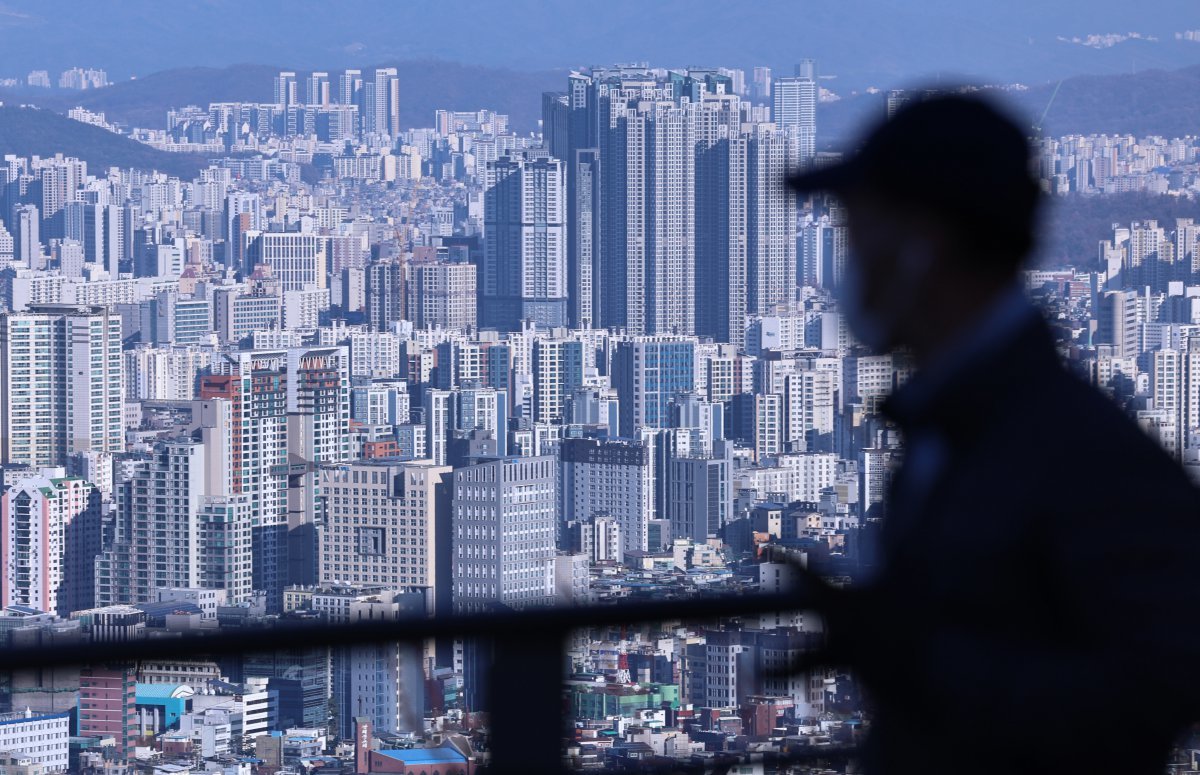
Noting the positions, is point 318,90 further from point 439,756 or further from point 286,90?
point 439,756

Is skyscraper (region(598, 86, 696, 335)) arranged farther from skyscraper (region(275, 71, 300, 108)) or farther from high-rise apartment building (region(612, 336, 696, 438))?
skyscraper (region(275, 71, 300, 108))

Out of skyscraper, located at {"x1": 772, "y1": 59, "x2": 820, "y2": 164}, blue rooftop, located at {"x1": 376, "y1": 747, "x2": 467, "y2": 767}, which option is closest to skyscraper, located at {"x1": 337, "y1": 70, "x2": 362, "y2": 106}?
skyscraper, located at {"x1": 772, "y1": 59, "x2": 820, "y2": 164}

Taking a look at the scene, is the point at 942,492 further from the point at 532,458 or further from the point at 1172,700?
the point at 532,458

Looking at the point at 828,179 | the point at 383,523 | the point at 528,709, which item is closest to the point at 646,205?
the point at 383,523

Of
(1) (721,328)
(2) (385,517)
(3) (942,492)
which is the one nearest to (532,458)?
(2) (385,517)

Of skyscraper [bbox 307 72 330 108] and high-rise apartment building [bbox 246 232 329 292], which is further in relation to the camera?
skyscraper [bbox 307 72 330 108]

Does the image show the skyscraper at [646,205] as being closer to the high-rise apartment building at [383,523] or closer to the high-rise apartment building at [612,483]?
the high-rise apartment building at [612,483]

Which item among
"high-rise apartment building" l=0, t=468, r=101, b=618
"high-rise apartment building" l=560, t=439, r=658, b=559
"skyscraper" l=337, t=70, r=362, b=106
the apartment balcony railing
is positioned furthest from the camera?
"skyscraper" l=337, t=70, r=362, b=106

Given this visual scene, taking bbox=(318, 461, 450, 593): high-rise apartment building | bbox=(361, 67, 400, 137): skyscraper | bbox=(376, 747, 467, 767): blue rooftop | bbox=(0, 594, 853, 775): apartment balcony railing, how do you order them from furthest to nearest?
1. bbox=(361, 67, 400, 137): skyscraper
2. bbox=(318, 461, 450, 593): high-rise apartment building
3. bbox=(376, 747, 467, 767): blue rooftop
4. bbox=(0, 594, 853, 775): apartment balcony railing
